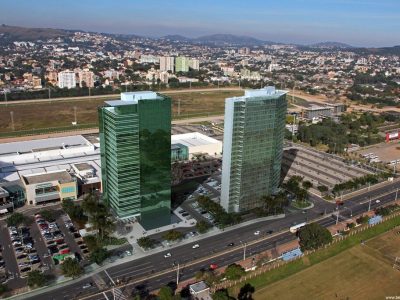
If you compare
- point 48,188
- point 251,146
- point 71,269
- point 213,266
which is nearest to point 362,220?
point 251,146

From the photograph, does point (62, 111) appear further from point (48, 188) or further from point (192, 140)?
point (48, 188)

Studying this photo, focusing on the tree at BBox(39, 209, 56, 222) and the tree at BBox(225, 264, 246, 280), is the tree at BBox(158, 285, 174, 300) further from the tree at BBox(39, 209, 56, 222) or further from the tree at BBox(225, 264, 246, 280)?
the tree at BBox(39, 209, 56, 222)

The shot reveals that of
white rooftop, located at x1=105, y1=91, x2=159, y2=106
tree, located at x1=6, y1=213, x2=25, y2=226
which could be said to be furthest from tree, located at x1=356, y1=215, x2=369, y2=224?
tree, located at x1=6, y1=213, x2=25, y2=226

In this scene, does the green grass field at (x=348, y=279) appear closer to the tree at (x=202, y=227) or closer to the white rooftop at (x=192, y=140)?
the tree at (x=202, y=227)

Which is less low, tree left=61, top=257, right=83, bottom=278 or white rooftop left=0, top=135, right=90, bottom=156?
white rooftop left=0, top=135, right=90, bottom=156

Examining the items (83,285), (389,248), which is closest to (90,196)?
(83,285)

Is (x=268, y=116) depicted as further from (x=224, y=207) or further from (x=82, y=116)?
(x=82, y=116)
